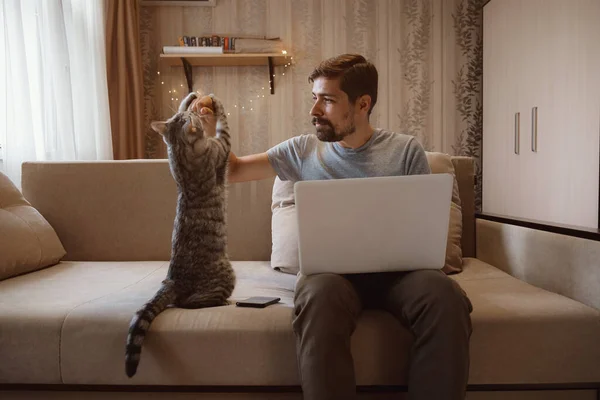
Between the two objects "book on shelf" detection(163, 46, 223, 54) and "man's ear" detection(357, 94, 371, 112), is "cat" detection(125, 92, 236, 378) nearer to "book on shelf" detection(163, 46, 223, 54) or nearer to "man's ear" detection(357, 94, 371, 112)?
"man's ear" detection(357, 94, 371, 112)

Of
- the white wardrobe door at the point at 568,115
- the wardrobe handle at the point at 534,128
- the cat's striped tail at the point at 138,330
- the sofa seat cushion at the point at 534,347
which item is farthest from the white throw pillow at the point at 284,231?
the wardrobe handle at the point at 534,128

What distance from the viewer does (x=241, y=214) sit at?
221 cm

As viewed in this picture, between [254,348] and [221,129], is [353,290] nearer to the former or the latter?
[254,348]

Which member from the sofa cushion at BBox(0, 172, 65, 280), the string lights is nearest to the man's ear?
the sofa cushion at BBox(0, 172, 65, 280)

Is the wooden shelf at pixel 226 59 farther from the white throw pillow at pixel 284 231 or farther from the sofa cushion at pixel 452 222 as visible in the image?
the sofa cushion at pixel 452 222

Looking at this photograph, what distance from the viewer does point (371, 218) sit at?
131cm

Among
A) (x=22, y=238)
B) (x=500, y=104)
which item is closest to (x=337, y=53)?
(x=500, y=104)

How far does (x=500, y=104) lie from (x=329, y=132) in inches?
77.7

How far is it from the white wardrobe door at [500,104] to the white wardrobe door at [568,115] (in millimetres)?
286

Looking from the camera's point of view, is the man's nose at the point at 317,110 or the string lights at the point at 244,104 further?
the string lights at the point at 244,104

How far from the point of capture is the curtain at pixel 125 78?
3.34 metres

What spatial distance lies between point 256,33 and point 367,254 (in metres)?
2.72

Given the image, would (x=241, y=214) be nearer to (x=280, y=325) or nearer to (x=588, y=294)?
(x=280, y=325)

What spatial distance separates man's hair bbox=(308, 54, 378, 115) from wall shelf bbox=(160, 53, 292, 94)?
1826mm
